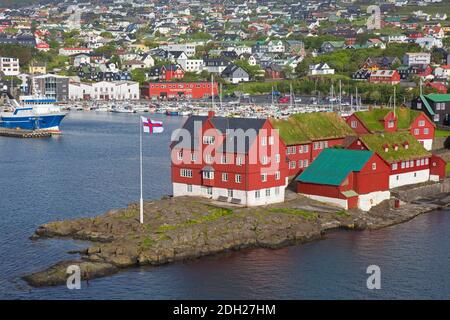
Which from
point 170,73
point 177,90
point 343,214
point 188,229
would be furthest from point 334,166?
point 170,73

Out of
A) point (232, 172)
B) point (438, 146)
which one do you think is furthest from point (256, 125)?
point (438, 146)

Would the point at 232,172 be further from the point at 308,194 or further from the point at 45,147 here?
the point at 45,147

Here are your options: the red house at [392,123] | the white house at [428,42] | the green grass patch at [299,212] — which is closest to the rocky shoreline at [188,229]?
the green grass patch at [299,212]

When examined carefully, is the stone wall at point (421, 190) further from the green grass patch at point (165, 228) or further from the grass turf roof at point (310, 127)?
the green grass patch at point (165, 228)

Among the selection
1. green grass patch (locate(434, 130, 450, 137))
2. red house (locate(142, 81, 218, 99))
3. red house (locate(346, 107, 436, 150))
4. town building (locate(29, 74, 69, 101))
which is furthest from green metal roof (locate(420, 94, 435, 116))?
town building (locate(29, 74, 69, 101))

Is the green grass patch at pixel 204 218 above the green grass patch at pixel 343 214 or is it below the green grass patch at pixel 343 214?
above

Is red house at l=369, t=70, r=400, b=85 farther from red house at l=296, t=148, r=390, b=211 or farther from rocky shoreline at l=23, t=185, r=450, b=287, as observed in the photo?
rocky shoreline at l=23, t=185, r=450, b=287
